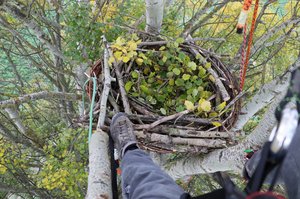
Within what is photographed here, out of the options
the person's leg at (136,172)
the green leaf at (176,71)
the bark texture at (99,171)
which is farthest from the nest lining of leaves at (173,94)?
the bark texture at (99,171)

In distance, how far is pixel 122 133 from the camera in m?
2.01

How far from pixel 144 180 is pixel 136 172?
3.2 inches

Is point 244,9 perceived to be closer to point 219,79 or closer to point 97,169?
point 219,79

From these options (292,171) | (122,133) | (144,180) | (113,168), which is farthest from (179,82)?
(292,171)

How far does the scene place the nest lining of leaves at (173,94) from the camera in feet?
6.98

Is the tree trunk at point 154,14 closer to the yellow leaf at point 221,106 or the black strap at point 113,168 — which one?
the yellow leaf at point 221,106

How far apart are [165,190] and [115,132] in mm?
578

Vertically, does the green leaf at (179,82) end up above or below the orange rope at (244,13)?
below

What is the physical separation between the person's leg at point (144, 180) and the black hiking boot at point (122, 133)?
0.05 m

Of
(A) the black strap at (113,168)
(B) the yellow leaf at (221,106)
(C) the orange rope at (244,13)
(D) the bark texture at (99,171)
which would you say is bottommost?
(A) the black strap at (113,168)

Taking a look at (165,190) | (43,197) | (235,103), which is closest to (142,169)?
(165,190)

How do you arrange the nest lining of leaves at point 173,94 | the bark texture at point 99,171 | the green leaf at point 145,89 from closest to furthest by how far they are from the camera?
the bark texture at point 99,171
the nest lining of leaves at point 173,94
the green leaf at point 145,89

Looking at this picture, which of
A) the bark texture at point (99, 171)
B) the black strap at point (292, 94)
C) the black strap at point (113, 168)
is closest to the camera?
the black strap at point (292, 94)

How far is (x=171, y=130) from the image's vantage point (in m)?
2.12
